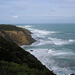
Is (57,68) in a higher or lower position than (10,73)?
lower

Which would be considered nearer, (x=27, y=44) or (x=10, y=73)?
(x=10, y=73)

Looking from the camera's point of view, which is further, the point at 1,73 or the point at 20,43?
the point at 20,43

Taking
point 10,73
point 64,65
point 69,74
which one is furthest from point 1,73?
point 64,65

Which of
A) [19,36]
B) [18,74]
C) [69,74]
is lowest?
[69,74]

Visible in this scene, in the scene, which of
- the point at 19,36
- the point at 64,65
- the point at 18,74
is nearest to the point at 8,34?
the point at 19,36

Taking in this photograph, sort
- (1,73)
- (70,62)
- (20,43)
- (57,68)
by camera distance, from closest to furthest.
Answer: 1. (1,73)
2. (57,68)
3. (70,62)
4. (20,43)

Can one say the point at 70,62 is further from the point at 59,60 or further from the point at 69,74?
the point at 69,74

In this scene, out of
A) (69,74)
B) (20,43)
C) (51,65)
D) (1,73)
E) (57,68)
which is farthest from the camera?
(20,43)

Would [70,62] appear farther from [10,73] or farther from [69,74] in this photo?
[10,73]

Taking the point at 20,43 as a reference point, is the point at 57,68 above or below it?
below

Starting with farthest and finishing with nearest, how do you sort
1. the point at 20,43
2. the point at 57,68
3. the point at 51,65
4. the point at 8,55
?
1. the point at 20,43
2. the point at 51,65
3. the point at 57,68
4. the point at 8,55
